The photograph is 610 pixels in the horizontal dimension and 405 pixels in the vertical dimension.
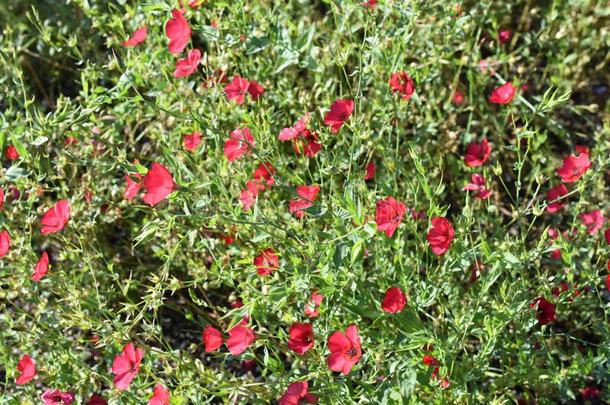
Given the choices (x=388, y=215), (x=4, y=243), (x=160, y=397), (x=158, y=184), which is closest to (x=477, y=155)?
(x=388, y=215)

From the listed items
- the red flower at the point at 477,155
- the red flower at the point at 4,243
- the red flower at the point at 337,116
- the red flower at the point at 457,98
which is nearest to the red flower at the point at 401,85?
the red flower at the point at 337,116

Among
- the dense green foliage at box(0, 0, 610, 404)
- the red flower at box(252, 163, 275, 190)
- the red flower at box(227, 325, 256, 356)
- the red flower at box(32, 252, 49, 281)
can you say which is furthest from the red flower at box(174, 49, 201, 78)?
the red flower at box(227, 325, 256, 356)

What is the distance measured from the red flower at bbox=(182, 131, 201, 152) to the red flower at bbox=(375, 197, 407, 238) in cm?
59

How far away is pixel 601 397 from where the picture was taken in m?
2.45

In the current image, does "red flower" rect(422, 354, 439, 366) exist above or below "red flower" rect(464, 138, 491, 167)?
below

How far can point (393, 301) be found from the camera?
1866 mm

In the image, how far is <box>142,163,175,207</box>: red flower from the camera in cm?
182

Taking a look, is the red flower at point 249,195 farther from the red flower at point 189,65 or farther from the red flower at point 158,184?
the red flower at point 189,65

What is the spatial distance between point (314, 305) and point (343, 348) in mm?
178

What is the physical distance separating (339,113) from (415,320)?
521 millimetres

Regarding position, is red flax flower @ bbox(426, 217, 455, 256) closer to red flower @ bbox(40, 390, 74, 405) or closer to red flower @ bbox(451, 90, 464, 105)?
red flower @ bbox(40, 390, 74, 405)

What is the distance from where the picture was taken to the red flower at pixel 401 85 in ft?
7.36

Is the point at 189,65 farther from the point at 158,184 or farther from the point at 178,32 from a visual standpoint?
the point at 158,184

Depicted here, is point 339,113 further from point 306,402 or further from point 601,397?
point 601,397
